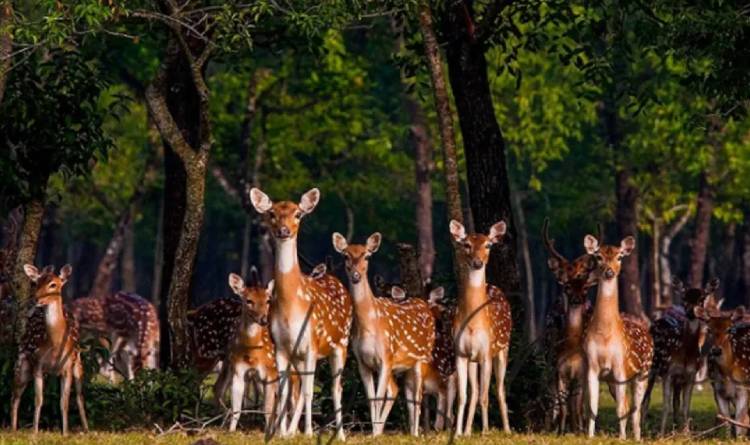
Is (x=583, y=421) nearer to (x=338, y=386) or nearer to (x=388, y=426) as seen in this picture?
(x=388, y=426)

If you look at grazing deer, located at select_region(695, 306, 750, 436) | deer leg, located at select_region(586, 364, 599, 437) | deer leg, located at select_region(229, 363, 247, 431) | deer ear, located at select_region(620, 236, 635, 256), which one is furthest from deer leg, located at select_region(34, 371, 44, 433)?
grazing deer, located at select_region(695, 306, 750, 436)

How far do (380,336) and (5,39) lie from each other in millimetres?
5476

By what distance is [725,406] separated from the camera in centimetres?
2252

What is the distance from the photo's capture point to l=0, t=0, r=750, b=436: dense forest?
22.5 meters

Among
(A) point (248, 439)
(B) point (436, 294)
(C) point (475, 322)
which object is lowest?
(A) point (248, 439)

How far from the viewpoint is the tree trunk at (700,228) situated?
4503 cm

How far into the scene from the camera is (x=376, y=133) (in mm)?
52281

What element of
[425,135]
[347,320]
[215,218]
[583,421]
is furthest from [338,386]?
[215,218]

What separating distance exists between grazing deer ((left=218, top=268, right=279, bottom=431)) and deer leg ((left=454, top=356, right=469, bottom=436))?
1.96m

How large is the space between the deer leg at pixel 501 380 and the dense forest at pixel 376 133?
1739 mm

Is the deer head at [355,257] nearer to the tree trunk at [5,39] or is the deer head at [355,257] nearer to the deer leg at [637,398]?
the deer leg at [637,398]

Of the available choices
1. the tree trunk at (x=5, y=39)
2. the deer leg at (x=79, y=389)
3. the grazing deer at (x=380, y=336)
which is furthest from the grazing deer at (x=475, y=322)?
the tree trunk at (x=5, y=39)

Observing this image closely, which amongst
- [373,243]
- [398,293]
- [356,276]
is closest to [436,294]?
[398,293]

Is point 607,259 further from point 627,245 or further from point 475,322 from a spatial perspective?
point 475,322
